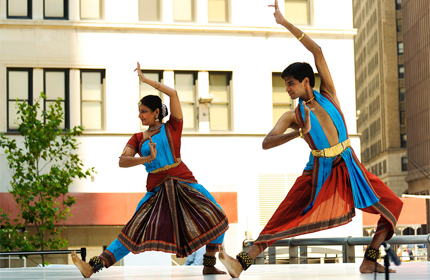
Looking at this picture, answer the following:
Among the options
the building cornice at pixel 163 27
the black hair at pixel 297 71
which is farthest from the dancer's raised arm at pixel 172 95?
the building cornice at pixel 163 27

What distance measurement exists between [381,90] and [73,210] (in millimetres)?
63290

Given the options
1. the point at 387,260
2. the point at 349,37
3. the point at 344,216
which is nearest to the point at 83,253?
the point at 344,216

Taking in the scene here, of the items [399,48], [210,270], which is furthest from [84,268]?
[399,48]

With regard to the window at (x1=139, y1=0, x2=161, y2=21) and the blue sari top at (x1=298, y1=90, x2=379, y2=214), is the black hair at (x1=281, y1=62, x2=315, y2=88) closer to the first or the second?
the blue sari top at (x1=298, y1=90, x2=379, y2=214)

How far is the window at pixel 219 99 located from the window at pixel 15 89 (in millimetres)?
5830

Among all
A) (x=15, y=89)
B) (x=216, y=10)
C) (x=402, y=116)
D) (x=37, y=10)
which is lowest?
(x=15, y=89)

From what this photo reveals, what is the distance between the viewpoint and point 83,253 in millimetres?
8594

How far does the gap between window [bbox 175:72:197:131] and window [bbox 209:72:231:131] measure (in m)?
0.56

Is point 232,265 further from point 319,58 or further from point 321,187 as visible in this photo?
point 319,58

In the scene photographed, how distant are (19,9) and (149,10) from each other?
4.17 meters

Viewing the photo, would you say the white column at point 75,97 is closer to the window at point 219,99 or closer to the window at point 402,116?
the window at point 219,99

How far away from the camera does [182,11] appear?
78.2ft

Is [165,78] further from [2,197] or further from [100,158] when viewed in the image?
[2,197]

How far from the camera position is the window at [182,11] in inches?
935
